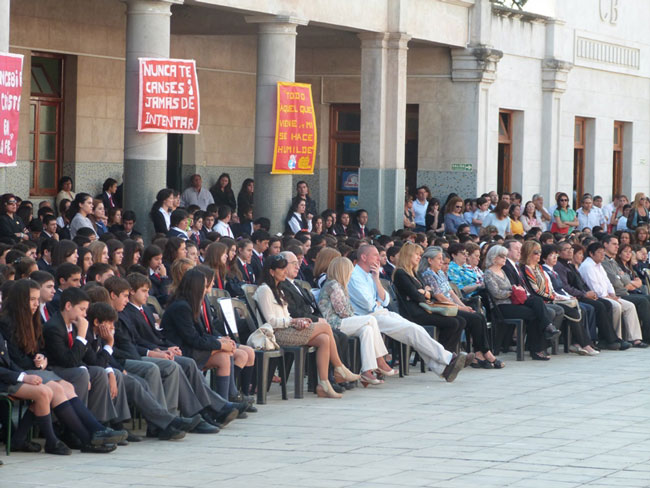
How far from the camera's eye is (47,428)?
9617mm

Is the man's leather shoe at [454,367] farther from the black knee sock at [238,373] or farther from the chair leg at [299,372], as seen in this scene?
the black knee sock at [238,373]

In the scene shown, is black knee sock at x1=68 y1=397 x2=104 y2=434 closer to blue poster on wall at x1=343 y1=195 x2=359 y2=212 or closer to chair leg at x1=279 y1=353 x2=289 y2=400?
chair leg at x1=279 y1=353 x2=289 y2=400

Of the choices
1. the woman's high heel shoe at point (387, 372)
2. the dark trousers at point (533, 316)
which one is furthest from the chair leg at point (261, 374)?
the dark trousers at point (533, 316)

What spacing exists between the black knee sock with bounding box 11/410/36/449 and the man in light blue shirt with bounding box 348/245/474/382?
4858 mm

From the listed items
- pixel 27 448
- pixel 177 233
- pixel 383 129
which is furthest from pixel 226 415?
pixel 383 129

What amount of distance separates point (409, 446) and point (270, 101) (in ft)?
35.1

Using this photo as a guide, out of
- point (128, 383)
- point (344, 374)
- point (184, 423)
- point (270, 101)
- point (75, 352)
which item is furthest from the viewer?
point (270, 101)

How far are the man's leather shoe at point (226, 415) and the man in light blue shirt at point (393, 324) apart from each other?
10.7 ft

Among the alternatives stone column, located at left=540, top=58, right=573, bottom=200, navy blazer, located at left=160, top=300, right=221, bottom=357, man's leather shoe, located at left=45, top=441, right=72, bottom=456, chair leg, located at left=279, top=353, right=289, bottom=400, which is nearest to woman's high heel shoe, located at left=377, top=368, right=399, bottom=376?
chair leg, located at left=279, top=353, right=289, bottom=400

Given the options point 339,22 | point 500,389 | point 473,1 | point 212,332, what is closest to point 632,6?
point 473,1

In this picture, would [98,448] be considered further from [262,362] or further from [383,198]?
[383,198]

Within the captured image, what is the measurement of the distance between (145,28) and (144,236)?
262 cm

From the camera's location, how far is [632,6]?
32812mm

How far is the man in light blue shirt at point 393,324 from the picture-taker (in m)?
13.8
